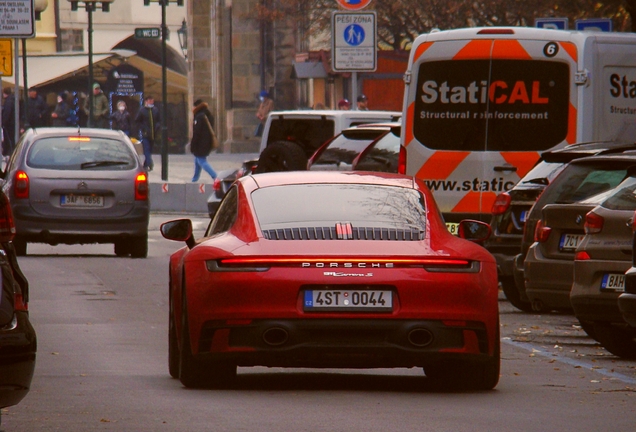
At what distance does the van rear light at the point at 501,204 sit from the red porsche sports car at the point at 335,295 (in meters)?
6.08

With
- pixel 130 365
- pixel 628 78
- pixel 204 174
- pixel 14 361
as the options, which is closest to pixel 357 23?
pixel 628 78

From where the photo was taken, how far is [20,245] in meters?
22.4

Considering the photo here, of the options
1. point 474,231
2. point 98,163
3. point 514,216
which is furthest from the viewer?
point 98,163

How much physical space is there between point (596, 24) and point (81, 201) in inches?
314

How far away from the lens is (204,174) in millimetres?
48094

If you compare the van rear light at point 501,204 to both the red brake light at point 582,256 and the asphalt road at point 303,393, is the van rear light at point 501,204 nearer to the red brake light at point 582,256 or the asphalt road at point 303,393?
the asphalt road at point 303,393

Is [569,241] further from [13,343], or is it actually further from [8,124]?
[8,124]

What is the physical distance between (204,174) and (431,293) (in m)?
38.6

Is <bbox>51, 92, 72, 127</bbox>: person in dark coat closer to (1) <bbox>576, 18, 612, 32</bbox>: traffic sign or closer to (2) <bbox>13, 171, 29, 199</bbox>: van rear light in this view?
(1) <bbox>576, 18, 612, 32</bbox>: traffic sign

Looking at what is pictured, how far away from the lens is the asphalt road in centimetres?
873

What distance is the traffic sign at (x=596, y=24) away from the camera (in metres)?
25.6

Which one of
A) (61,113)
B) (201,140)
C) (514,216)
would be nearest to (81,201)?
(514,216)

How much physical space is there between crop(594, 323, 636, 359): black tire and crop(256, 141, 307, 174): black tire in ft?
35.5

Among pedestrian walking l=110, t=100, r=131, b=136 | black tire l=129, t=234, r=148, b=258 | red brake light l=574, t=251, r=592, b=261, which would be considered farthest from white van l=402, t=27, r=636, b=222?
pedestrian walking l=110, t=100, r=131, b=136
